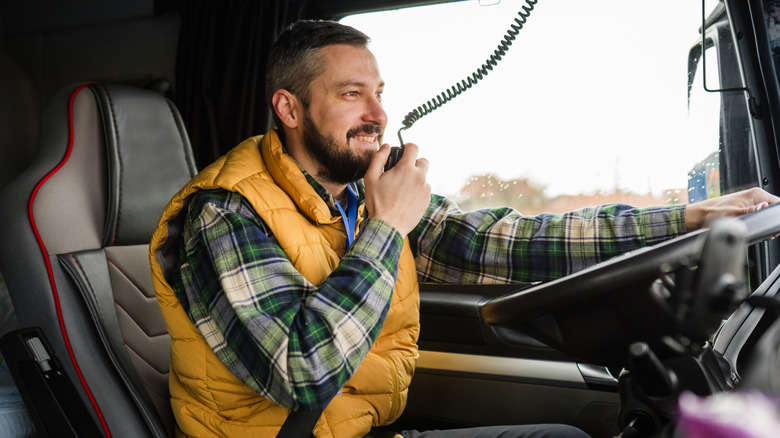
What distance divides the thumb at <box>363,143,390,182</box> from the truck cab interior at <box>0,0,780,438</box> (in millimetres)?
385

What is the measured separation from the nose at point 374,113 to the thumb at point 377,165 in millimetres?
134

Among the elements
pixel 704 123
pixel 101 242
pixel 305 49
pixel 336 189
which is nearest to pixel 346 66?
pixel 305 49

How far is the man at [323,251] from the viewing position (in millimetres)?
996

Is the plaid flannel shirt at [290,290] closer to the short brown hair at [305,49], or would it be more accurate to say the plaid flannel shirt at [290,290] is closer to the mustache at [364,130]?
the mustache at [364,130]

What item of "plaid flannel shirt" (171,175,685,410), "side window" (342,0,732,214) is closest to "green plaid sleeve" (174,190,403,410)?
"plaid flannel shirt" (171,175,685,410)

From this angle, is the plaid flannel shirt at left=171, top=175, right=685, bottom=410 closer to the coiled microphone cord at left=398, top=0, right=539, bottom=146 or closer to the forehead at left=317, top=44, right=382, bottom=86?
the forehead at left=317, top=44, right=382, bottom=86

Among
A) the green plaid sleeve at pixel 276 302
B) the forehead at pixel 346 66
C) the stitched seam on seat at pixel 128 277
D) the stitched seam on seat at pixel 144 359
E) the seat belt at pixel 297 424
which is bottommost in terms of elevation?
the stitched seam on seat at pixel 144 359

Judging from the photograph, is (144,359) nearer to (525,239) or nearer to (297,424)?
(297,424)

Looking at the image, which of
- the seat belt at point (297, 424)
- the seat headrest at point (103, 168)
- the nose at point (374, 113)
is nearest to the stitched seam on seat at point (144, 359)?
the seat headrest at point (103, 168)

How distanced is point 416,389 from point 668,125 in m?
1.01

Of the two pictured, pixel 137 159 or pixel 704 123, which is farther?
pixel 704 123

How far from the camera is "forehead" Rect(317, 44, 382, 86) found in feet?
4.49

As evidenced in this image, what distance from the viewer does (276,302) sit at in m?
1.02

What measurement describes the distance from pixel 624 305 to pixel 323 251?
2.01ft
